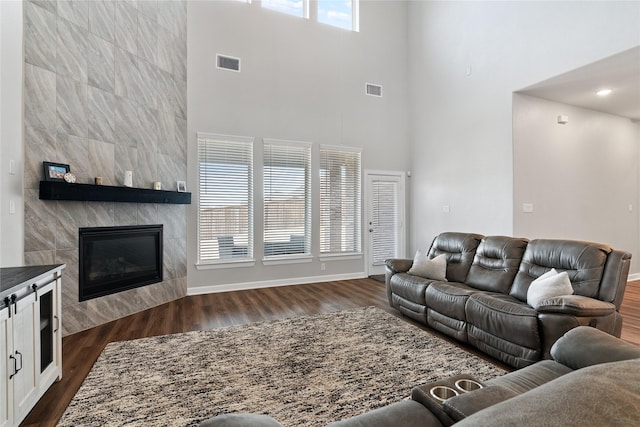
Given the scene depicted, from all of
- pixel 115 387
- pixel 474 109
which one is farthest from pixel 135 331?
pixel 474 109

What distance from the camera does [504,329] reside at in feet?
8.75

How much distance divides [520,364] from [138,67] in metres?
5.55

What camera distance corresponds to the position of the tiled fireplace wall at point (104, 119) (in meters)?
3.30

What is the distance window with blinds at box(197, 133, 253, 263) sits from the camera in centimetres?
→ 521

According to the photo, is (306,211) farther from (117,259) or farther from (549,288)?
(549,288)

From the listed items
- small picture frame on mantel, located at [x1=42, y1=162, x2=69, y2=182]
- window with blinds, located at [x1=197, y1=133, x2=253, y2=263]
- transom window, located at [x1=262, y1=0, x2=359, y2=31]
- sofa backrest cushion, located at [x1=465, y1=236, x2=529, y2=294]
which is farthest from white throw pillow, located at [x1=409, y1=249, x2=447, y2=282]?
transom window, located at [x1=262, y1=0, x2=359, y2=31]

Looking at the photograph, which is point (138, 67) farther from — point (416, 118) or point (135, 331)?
point (416, 118)

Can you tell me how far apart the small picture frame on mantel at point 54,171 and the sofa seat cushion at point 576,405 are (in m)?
4.21

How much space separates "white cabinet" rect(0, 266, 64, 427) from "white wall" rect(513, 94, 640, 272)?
219 inches

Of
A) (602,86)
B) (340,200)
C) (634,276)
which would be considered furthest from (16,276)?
(634,276)

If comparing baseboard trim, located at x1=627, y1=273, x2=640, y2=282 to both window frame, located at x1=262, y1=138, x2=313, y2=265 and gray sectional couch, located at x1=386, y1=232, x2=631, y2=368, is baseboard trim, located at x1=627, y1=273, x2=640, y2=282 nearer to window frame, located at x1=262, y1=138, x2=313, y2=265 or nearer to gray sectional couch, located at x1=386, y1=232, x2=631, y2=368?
gray sectional couch, located at x1=386, y1=232, x2=631, y2=368

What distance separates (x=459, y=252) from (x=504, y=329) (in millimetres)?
1493

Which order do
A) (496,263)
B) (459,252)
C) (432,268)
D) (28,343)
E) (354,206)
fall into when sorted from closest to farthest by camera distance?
(28,343) → (496,263) → (432,268) → (459,252) → (354,206)

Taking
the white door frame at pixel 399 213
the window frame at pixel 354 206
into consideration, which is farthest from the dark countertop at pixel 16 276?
the white door frame at pixel 399 213
